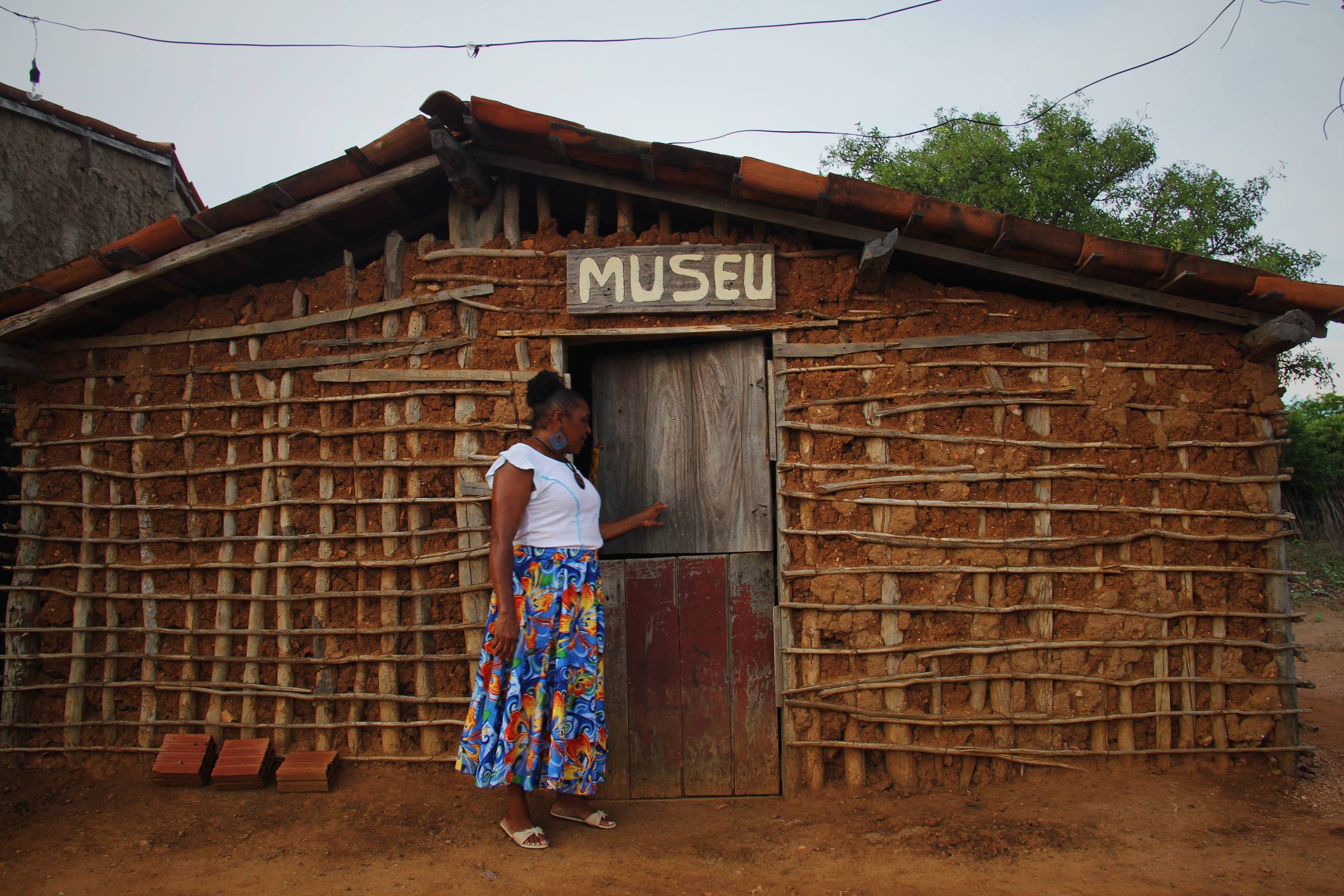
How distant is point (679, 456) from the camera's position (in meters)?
4.55

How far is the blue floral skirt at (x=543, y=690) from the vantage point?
3527mm

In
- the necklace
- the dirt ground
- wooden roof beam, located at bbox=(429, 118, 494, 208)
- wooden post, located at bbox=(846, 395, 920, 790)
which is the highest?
wooden roof beam, located at bbox=(429, 118, 494, 208)

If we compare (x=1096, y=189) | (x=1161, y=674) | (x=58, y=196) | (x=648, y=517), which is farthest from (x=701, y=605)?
(x=1096, y=189)

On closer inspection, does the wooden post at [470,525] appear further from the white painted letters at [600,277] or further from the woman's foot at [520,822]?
the woman's foot at [520,822]

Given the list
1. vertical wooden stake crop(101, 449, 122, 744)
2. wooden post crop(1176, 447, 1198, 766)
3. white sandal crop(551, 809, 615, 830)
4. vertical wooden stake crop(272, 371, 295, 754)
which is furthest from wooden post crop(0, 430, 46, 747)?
wooden post crop(1176, 447, 1198, 766)

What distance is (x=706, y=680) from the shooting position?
437cm

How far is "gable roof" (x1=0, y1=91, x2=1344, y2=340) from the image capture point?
3.93 metres

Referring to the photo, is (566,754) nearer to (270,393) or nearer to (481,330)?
(481,330)

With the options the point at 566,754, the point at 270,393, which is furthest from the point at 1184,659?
the point at 270,393

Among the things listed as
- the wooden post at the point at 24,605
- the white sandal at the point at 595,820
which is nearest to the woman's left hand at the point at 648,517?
the white sandal at the point at 595,820

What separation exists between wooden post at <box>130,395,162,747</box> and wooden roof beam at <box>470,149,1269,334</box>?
2.58m

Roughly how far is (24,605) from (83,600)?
1.29ft

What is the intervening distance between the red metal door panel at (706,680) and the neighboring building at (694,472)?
2 cm

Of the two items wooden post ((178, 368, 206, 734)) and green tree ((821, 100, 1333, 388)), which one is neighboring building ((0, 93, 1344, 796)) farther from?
green tree ((821, 100, 1333, 388))
